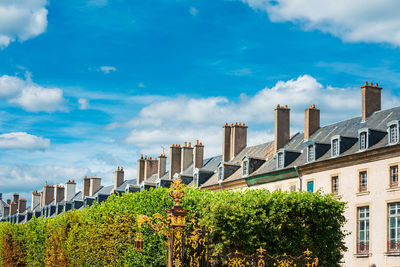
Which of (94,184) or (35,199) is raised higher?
(94,184)

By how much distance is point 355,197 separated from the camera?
36.1m

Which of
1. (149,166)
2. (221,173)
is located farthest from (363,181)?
(149,166)

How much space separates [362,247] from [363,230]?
3.19 feet

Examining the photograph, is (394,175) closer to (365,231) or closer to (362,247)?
(365,231)

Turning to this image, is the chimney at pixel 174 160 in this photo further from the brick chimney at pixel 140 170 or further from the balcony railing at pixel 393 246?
the balcony railing at pixel 393 246

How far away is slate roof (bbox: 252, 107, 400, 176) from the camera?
121ft

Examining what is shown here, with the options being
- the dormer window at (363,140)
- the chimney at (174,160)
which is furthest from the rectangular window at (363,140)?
the chimney at (174,160)

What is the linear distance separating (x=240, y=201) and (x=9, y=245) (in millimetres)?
24150

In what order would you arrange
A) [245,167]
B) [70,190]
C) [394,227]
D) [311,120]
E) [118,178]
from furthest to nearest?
[70,190] < [118,178] < [245,167] < [311,120] < [394,227]

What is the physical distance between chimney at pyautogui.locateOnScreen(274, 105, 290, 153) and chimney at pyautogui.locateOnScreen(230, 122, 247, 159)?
7379 mm

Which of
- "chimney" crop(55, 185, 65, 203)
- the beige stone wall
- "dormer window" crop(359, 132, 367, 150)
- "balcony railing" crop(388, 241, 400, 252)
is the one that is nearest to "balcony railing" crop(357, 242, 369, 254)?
the beige stone wall

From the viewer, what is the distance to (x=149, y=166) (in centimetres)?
7012

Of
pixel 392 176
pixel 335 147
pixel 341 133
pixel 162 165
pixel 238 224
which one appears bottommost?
pixel 238 224

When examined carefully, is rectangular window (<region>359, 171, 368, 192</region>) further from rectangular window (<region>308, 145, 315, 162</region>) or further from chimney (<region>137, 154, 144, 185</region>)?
chimney (<region>137, 154, 144, 185</region>)
